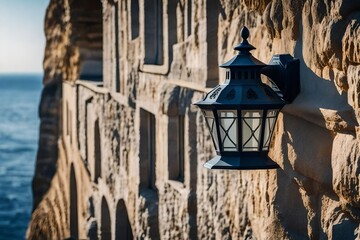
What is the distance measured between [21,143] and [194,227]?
6047 cm

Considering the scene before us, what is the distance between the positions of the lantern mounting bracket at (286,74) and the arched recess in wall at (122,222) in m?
7.46

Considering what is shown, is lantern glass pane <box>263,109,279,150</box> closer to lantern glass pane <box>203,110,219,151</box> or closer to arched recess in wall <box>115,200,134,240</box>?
lantern glass pane <box>203,110,219,151</box>

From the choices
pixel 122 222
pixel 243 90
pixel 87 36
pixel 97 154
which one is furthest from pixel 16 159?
pixel 243 90

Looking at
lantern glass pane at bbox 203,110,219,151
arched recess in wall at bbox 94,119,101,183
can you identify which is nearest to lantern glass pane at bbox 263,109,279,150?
lantern glass pane at bbox 203,110,219,151

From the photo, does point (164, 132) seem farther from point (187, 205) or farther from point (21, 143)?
point (21, 143)

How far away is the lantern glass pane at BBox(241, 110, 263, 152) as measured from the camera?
3.94m

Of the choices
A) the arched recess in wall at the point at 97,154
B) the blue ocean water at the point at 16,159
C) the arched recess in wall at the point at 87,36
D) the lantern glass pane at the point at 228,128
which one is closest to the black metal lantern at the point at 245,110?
the lantern glass pane at the point at 228,128

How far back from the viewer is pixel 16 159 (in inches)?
2108

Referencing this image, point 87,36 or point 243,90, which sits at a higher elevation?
point 87,36

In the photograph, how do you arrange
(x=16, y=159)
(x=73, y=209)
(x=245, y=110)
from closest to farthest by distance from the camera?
1. (x=245, y=110)
2. (x=73, y=209)
3. (x=16, y=159)

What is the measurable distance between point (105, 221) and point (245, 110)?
30.5 ft

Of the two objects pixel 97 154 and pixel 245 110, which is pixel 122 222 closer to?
pixel 97 154

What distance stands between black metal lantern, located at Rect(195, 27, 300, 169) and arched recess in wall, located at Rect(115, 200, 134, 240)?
7.49 metres

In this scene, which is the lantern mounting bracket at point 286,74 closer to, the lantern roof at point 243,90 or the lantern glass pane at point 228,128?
the lantern roof at point 243,90
